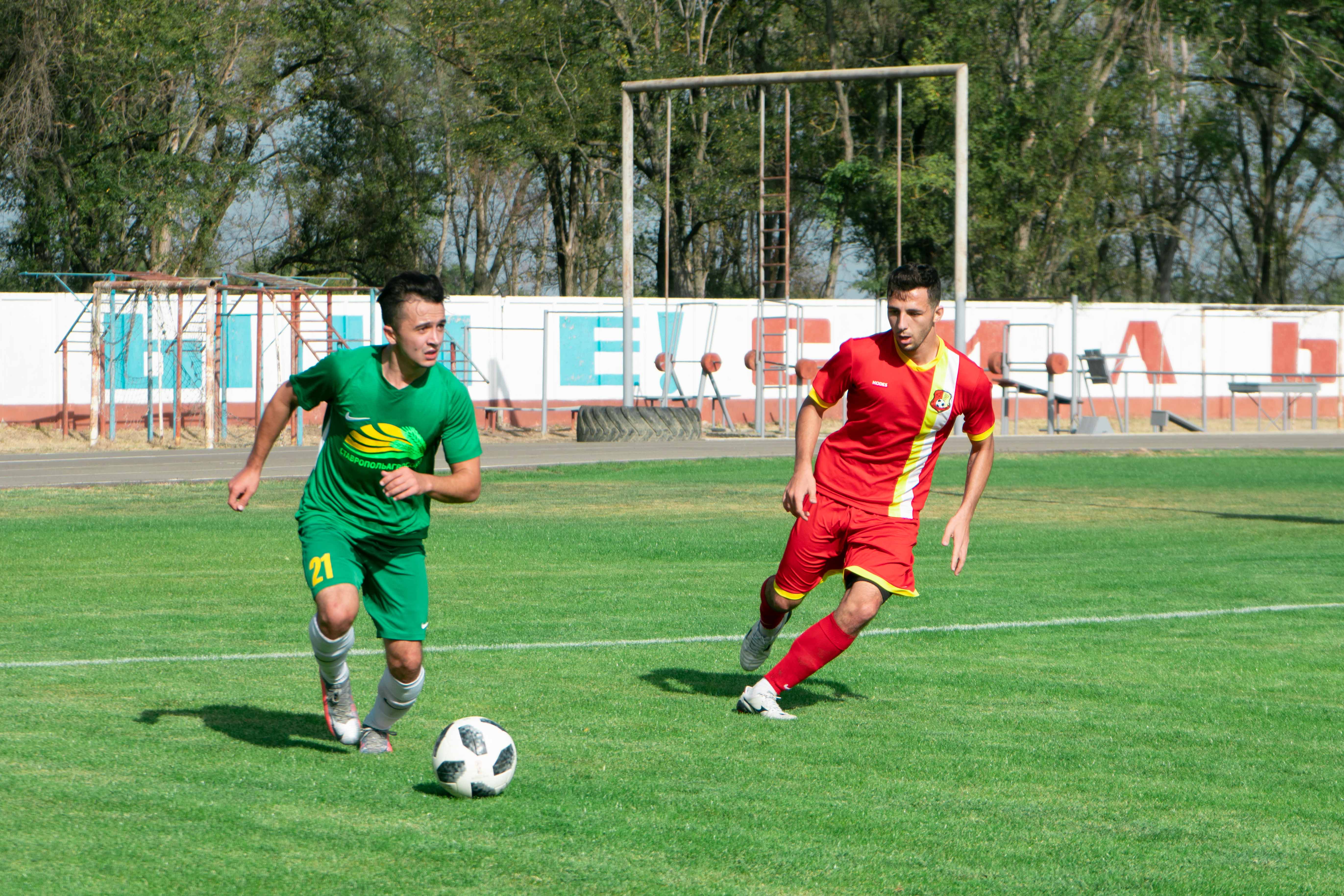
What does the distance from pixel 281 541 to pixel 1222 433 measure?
24.8m

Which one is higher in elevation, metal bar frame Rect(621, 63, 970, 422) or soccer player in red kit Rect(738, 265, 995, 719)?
metal bar frame Rect(621, 63, 970, 422)

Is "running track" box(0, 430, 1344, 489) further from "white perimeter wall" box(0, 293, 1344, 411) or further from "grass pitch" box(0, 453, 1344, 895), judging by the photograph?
"grass pitch" box(0, 453, 1344, 895)

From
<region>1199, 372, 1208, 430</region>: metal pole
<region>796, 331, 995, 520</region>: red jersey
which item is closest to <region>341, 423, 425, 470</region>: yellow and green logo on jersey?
<region>796, 331, 995, 520</region>: red jersey

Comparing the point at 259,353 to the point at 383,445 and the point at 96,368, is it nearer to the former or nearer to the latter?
the point at 96,368

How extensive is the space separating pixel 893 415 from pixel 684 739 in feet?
5.38

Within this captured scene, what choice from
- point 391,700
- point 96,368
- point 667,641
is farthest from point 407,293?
point 96,368

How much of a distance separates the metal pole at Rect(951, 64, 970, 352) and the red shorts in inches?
820

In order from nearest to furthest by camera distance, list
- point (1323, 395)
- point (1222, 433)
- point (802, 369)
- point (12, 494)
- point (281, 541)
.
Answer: point (281, 541)
point (12, 494)
point (802, 369)
point (1222, 433)
point (1323, 395)

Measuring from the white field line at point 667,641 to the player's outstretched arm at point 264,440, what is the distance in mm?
2293

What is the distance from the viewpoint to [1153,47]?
41969 millimetres

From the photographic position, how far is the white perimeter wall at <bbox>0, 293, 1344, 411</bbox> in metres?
28.9

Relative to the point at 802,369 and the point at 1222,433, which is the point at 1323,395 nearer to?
the point at 1222,433

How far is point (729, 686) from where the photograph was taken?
7.09 metres

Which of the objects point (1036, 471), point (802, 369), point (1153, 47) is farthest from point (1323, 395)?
point (1036, 471)
